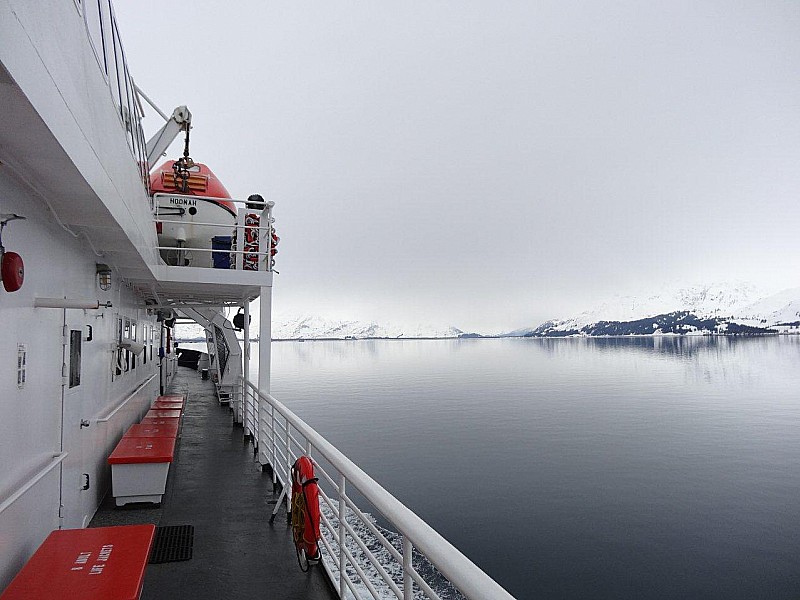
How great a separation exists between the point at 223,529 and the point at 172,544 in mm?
361

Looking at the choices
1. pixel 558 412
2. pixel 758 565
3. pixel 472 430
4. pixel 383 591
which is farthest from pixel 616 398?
pixel 383 591

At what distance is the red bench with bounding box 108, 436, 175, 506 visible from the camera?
411 centimetres

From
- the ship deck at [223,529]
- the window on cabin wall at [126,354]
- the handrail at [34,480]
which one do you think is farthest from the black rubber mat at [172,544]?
the window on cabin wall at [126,354]

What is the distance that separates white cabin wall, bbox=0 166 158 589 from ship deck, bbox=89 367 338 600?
593 millimetres

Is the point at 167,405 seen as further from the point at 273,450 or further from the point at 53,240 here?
the point at 53,240

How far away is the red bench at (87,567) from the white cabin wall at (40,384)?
0.57ft

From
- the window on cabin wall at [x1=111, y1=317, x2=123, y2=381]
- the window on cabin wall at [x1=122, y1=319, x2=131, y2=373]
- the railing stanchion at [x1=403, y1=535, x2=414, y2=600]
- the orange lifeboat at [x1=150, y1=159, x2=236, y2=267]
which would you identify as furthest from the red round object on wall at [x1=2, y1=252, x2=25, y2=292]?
the orange lifeboat at [x1=150, y1=159, x2=236, y2=267]

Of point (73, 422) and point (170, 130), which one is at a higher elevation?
point (170, 130)

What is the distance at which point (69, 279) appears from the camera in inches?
127

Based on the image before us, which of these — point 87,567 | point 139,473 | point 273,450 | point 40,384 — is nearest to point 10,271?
point 40,384

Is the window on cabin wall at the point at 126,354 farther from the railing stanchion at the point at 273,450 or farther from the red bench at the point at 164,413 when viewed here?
the railing stanchion at the point at 273,450

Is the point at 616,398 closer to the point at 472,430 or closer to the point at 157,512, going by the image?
the point at 472,430

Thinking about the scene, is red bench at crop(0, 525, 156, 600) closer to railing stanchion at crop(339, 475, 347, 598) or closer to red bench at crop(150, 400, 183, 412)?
railing stanchion at crop(339, 475, 347, 598)

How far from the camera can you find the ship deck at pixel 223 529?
2.91 m
